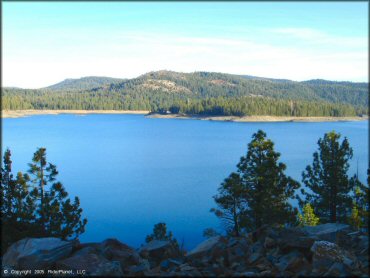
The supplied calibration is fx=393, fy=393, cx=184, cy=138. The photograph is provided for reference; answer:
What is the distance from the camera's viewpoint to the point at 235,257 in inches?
506

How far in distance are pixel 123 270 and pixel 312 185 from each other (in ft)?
62.0

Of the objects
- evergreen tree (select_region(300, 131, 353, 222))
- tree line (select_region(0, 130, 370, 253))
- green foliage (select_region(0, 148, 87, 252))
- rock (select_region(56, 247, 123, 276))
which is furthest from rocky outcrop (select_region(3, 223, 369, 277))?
evergreen tree (select_region(300, 131, 353, 222))

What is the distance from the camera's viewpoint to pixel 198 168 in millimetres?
57844

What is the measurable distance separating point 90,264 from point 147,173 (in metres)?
42.6

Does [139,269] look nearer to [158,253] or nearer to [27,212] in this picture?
[158,253]

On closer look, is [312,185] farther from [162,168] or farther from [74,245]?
[162,168]

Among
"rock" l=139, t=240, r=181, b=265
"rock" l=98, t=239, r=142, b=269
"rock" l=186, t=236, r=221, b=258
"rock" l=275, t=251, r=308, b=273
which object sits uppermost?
"rock" l=275, t=251, r=308, b=273

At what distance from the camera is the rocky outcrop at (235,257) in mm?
11609

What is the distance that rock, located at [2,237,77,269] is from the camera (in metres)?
12.7

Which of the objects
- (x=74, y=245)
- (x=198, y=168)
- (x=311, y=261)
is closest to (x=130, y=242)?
(x=74, y=245)

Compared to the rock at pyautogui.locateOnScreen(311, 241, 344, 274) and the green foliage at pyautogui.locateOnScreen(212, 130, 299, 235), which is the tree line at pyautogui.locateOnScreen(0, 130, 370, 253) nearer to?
the green foliage at pyautogui.locateOnScreen(212, 130, 299, 235)

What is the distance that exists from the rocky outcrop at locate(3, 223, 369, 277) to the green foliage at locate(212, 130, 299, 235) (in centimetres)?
650

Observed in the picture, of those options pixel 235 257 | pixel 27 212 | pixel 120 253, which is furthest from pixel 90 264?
pixel 27 212

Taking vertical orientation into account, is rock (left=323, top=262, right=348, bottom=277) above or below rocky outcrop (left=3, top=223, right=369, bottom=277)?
above
